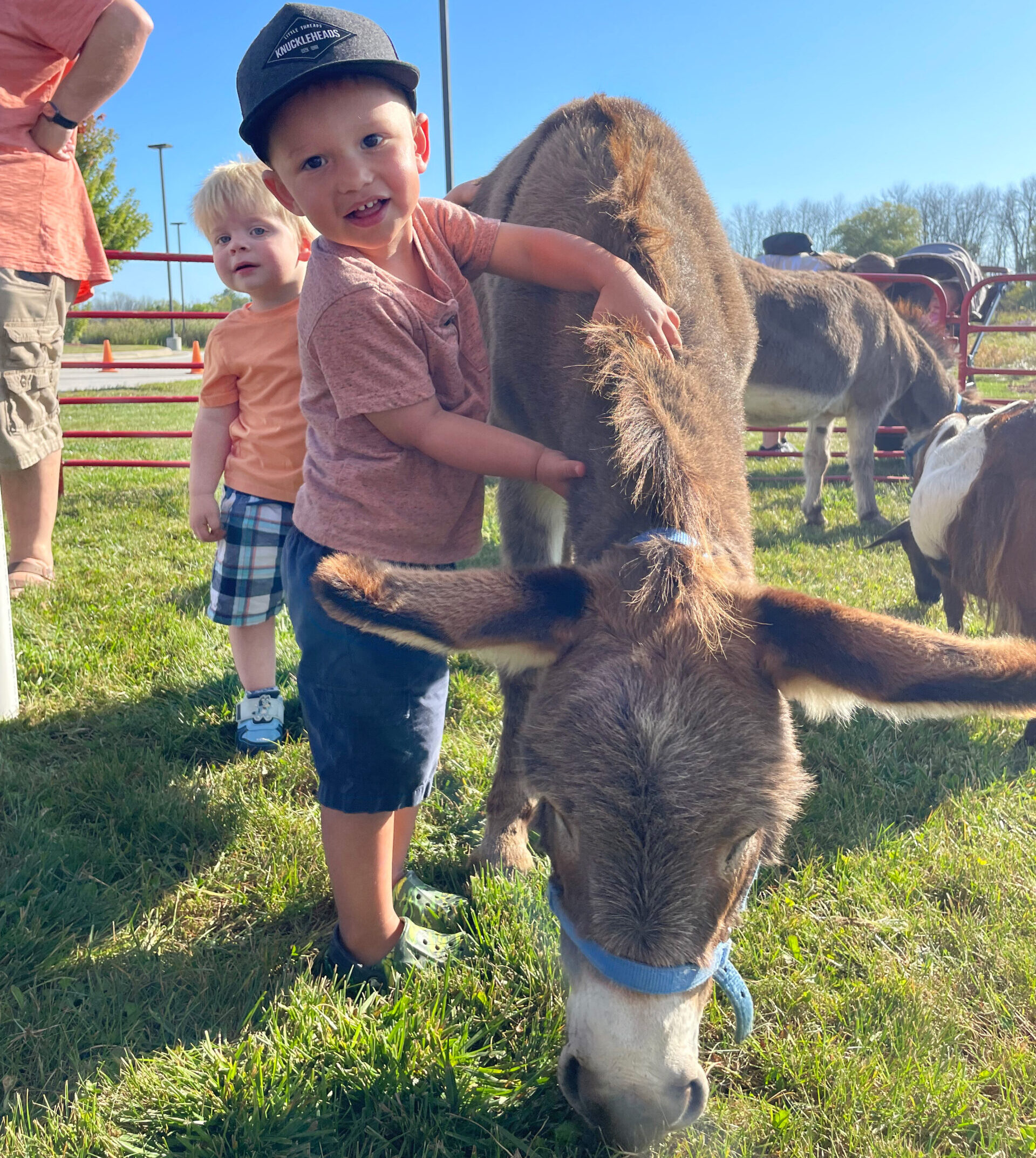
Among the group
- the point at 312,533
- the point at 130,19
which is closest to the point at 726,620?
the point at 312,533

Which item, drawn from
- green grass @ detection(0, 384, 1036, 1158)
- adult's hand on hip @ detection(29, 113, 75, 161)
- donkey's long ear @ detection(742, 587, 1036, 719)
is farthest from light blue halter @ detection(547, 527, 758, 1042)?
adult's hand on hip @ detection(29, 113, 75, 161)

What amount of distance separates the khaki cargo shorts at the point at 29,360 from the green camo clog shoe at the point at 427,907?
3.32 m

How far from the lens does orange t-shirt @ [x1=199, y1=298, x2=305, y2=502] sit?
3451 millimetres

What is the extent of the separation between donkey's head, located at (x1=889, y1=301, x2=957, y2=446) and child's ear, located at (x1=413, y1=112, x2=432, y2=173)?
26.7 ft

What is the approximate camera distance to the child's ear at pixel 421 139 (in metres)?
2.44

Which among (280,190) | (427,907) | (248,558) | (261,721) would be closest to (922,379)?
(248,558)

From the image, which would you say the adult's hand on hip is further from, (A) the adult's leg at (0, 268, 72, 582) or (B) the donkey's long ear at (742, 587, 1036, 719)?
(B) the donkey's long ear at (742, 587, 1036, 719)

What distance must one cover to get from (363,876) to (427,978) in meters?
0.35

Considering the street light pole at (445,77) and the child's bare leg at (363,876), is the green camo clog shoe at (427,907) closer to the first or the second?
the child's bare leg at (363,876)

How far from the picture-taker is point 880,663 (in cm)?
172

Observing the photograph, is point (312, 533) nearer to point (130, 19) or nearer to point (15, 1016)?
point (15, 1016)

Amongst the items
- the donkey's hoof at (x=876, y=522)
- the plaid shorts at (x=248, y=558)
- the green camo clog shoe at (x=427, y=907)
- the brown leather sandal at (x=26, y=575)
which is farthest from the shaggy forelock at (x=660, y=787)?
the donkey's hoof at (x=876, y=522)

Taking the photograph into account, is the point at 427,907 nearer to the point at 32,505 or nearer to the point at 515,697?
the point at 515,697

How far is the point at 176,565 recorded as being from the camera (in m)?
6.15
